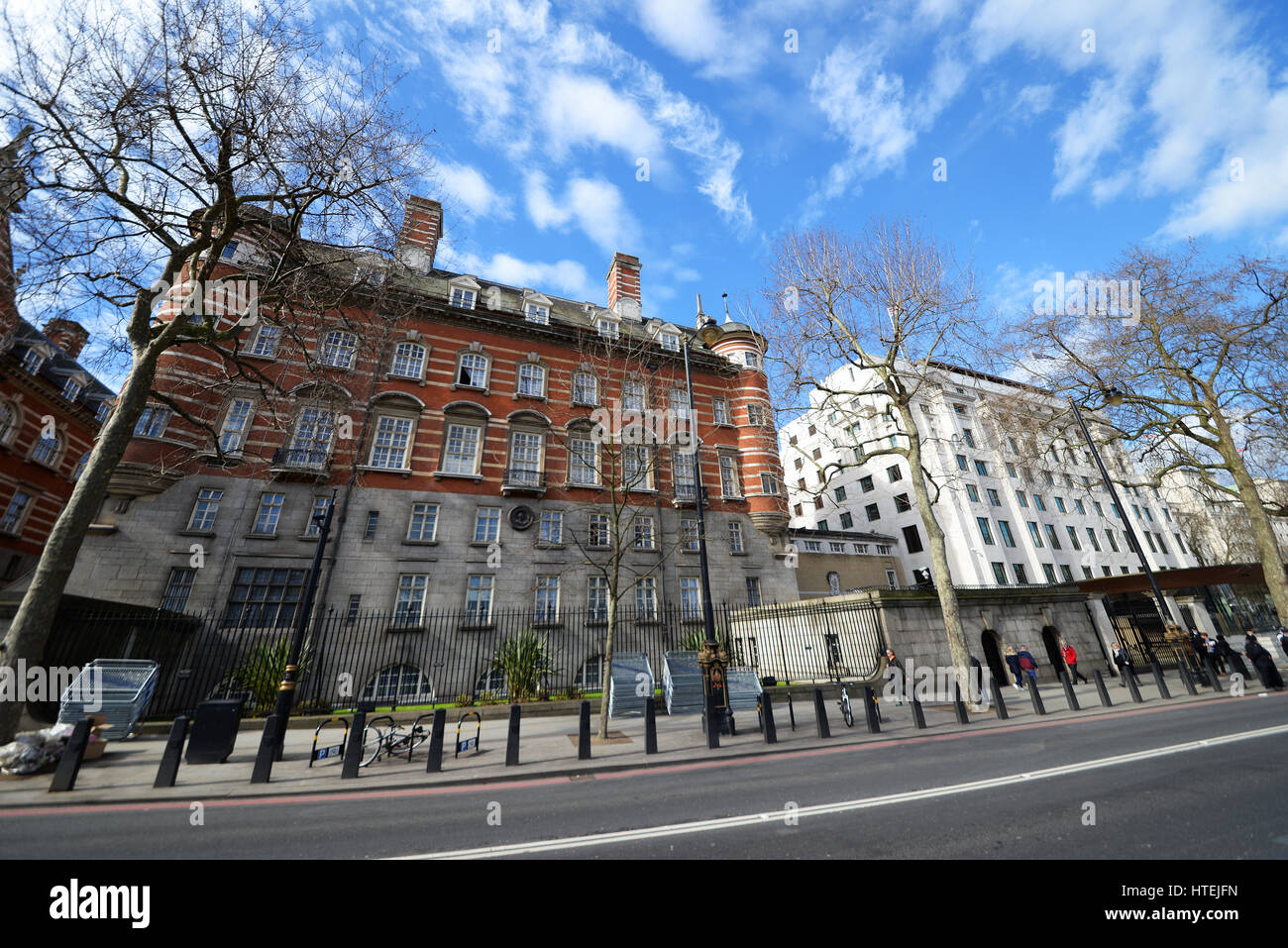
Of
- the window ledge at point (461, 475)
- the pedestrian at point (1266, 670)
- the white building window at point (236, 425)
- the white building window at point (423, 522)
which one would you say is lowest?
the pedestrian at point (1266, 670)

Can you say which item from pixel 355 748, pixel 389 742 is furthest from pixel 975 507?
pixel 355 748

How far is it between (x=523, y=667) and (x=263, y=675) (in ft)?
23.9

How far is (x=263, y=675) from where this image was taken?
13.2m

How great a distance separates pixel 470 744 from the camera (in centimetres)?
1002

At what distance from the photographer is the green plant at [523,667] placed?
14.7 metres

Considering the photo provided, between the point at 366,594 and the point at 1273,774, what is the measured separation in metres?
21.5

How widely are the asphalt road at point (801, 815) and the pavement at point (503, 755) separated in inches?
16.7

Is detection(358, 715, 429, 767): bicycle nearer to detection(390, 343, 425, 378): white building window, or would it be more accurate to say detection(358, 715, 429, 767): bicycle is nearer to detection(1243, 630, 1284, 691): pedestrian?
detection(390, 343, 425, 378): white building window

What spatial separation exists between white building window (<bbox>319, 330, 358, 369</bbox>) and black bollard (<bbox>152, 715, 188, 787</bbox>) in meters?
17.2

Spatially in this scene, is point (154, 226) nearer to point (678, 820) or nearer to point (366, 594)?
point (366, 594)

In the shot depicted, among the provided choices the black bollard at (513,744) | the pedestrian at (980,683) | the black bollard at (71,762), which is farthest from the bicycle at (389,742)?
the pedestrian at (980,683)

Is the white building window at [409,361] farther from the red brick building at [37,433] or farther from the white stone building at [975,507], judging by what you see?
the white stone building at [975,507]

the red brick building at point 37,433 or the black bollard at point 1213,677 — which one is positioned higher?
the red brick building at point 37,433

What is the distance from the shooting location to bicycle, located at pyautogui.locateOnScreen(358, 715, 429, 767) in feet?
28.4
